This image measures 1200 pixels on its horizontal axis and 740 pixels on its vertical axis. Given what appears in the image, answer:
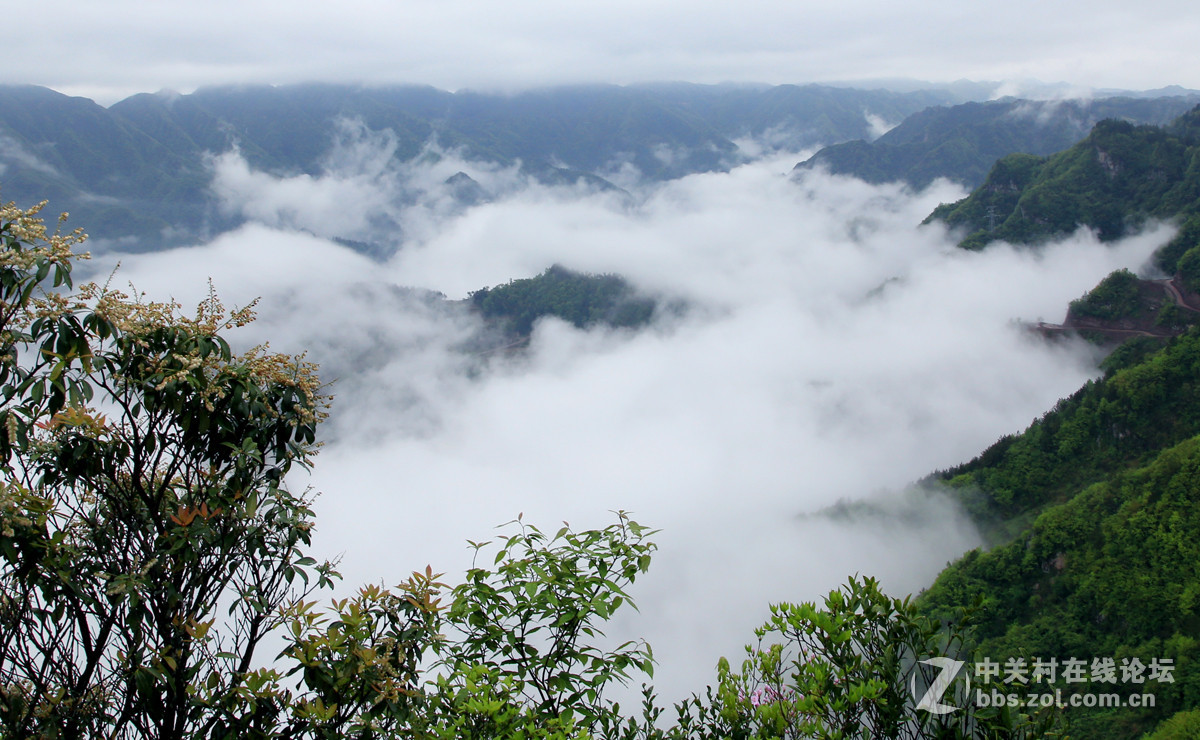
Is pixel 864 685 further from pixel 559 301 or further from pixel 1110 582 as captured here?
pixel 559 301

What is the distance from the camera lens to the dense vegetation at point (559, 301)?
143000 millimetres

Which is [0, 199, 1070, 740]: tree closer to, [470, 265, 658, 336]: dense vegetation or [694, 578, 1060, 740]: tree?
[694, 578, 1060, 740]: tree

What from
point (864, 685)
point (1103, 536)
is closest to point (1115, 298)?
point (1103, 536)

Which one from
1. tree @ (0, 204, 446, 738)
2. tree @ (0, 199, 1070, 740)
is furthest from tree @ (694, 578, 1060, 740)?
tree @ (0, 204, 446, 738)

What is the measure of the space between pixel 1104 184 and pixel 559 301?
8833 cm

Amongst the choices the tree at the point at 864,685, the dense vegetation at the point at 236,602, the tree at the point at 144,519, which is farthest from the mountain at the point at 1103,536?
the tree at the point at 144,519

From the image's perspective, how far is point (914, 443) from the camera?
99.0 meters

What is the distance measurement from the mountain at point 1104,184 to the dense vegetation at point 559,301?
69289mm

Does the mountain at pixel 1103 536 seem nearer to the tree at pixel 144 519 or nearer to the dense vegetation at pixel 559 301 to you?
the tree at pixel 144 519

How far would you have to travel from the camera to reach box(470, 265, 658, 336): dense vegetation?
469 feet

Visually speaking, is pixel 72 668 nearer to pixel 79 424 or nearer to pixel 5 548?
pixel 5 548

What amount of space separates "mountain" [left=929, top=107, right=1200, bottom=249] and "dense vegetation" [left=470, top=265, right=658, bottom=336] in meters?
69.3

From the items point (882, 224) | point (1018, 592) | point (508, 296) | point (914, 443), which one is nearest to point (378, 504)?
point (508, 296)

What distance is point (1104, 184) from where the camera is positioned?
323 feet
